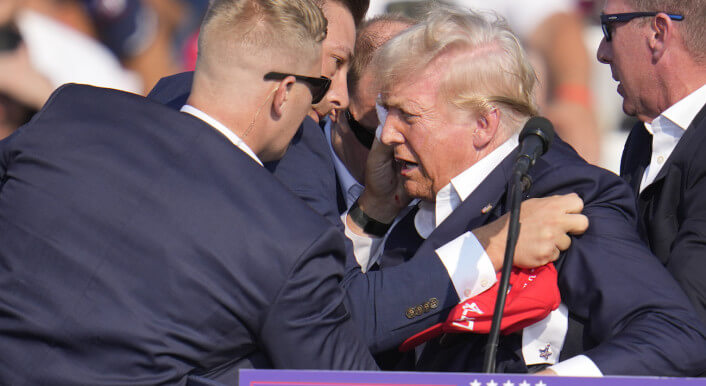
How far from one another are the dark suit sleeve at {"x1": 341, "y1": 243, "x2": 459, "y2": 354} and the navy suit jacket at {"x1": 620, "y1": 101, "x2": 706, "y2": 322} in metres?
0.67

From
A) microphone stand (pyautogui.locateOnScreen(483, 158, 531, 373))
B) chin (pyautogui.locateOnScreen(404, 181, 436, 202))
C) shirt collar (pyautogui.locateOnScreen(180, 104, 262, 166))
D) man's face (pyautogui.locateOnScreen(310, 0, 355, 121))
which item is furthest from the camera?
man's face (pyautogui.locateOnScreen(310, 0, 355, 121))

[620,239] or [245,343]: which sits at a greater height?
[620,239]

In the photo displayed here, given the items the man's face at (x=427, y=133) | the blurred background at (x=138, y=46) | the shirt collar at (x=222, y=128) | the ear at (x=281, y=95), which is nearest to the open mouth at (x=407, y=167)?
the man's face at (x=427, y=133)

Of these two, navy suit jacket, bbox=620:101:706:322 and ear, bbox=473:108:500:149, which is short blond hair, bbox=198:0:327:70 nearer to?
ear, bbox=473:108:500:149

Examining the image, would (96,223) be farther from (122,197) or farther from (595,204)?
(595,204)

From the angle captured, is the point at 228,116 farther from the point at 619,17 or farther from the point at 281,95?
the point at 619,17

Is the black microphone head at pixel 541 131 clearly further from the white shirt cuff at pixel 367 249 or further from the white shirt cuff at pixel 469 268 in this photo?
the white shirt cuff at pixel 367 249

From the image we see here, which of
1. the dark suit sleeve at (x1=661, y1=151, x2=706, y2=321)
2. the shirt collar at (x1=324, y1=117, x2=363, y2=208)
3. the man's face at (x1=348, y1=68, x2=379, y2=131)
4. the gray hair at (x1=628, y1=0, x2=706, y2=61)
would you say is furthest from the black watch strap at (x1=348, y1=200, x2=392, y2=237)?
the gray hair at (x1=628, y1=0, x2=706, y2=61)

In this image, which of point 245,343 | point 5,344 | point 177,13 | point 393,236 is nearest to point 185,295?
point 245,343

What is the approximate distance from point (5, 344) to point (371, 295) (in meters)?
0.92

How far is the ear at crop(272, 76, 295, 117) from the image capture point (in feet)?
7.39

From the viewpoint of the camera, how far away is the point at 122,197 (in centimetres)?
191

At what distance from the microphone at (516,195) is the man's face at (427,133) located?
0.58 metres

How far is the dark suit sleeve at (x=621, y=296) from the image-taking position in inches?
81.1
